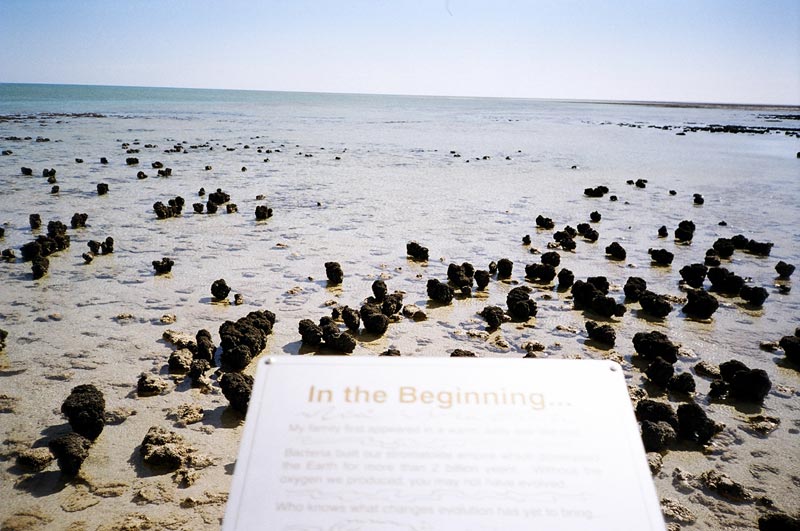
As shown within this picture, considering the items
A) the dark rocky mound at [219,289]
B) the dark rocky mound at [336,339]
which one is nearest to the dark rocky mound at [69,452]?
the dark rocky mound at [336,339]

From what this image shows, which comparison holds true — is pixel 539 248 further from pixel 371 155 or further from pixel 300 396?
pixel 371 155

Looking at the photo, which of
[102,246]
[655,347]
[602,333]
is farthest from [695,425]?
[102,246]

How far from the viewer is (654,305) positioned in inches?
247

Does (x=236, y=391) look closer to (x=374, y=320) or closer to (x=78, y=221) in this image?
(x=374, y=320)

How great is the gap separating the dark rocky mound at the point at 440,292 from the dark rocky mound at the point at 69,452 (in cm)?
420

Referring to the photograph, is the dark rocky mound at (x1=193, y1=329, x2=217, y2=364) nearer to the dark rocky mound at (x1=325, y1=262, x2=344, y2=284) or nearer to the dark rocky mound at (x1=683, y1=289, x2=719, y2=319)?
the dark rocky mound at (x1=325, y1=262, x2=344, y2=284)

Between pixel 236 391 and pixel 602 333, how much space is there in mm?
3934

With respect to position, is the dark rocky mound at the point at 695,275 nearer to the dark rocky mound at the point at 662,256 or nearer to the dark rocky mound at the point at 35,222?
the dark rocky mound at the point at 662,256

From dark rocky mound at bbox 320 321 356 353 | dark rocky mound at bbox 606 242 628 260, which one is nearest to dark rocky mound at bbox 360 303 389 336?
dark rocky mound at bbox 320 321 356 353

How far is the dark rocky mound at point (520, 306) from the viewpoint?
6.03 metres

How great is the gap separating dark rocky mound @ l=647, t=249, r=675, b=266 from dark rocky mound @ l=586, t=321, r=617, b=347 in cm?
343

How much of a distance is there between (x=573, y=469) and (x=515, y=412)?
12.1 inches

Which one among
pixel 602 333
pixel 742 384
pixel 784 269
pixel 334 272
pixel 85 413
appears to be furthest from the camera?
pixel 784 269

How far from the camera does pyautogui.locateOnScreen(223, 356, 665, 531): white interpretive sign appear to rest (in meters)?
1.82
